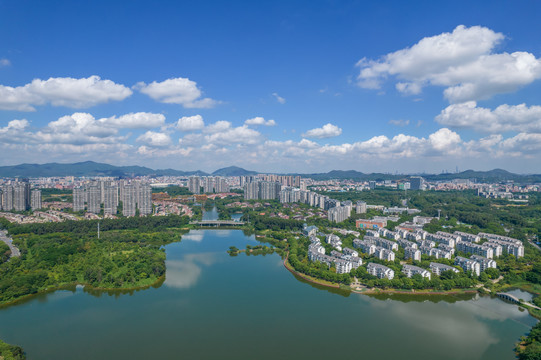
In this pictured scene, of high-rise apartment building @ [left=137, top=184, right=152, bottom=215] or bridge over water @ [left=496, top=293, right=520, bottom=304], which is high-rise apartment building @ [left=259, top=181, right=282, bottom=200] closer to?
high-rise apartment building @ [left=137, top=184, right=152, bottom=215]

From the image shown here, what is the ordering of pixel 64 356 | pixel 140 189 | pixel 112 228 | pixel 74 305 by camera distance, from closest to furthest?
1. pixel 64 356
2. pixel 74 305
3. pixel 112 228
4. pixel 140 189

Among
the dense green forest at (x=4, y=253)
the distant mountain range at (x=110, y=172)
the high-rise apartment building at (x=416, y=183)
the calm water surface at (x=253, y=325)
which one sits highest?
the distant mountain range at (x=110, y=172)

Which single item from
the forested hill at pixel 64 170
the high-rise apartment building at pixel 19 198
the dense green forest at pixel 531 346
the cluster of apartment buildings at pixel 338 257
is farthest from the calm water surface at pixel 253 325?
the forested hill at pixel 64 170

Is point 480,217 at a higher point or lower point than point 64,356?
higher

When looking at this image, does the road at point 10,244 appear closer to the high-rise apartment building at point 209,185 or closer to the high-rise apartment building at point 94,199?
the high-rise apartment building at point 94,199

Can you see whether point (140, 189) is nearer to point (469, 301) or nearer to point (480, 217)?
point (469, 301)

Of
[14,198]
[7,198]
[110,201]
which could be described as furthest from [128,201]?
[7,198]

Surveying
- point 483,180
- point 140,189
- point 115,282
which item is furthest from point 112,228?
point 483,180

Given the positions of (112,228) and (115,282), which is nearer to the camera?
(115,282)
